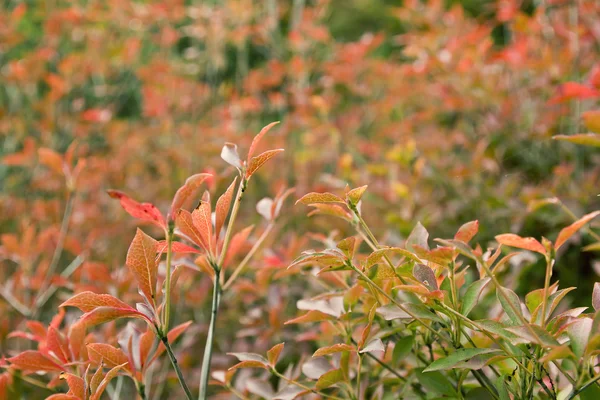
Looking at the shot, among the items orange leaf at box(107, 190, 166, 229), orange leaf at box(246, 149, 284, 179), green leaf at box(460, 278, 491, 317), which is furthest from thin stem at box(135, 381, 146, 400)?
green leaf at box(460, 278, 491, 317)

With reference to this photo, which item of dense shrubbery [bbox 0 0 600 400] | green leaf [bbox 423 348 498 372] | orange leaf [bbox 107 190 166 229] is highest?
orange leaf [bbox 107 190 166 229]

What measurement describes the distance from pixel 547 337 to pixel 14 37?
10.5 feet

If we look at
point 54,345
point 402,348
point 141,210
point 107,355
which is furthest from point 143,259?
point 402,348

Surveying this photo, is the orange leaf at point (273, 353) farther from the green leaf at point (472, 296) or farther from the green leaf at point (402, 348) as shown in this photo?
the green leaf at point (472, 296)

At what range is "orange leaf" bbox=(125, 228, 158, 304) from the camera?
69 cm

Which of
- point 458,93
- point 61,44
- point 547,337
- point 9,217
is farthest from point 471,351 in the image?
point 61,44

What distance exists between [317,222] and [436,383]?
0.95 meters

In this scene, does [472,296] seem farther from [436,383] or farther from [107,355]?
[107,355]

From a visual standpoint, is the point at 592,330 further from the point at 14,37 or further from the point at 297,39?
the point at 14,37

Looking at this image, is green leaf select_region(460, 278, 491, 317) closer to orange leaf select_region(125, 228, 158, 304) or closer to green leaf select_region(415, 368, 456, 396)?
green leaf select_region(415, 368, 456, 396)

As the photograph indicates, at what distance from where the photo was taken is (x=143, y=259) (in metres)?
0.70

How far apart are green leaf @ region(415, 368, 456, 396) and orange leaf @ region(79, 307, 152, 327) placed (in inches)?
16.3

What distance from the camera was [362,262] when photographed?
0.71m

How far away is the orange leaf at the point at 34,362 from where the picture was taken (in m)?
0.80
